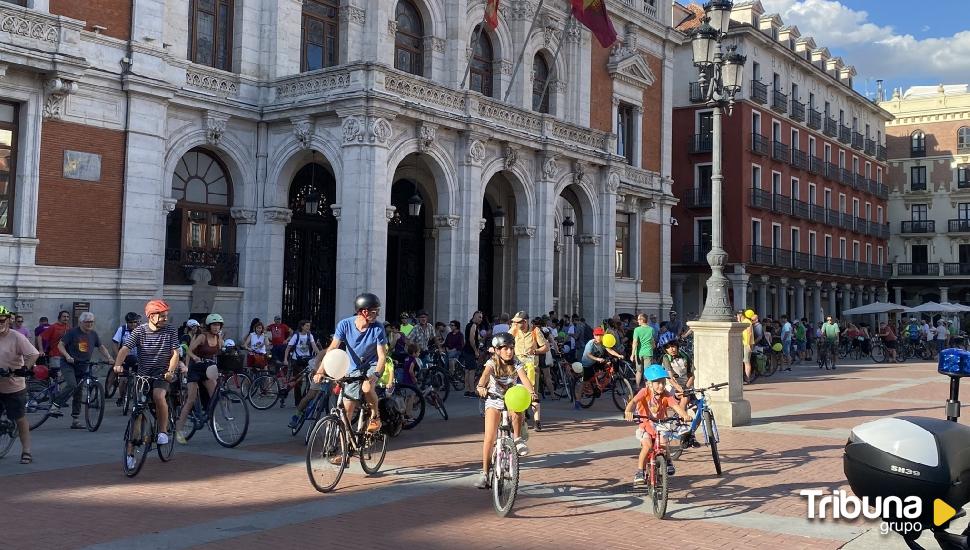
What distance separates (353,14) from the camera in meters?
23.8

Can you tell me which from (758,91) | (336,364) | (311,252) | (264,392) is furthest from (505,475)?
(758,91)

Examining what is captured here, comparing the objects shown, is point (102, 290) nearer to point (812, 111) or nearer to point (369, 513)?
point (369, 513)

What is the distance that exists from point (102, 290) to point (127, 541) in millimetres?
13469

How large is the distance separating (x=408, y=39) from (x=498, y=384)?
19.0 m

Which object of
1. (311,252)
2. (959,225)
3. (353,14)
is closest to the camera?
(353,14)

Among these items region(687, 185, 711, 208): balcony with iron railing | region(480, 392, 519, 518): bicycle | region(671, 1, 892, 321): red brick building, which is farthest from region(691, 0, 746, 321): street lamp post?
region(687, 185, 711, 208): balcony with iron railing

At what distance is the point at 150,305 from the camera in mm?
9789

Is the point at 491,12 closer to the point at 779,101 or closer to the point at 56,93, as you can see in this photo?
the point at 56,93

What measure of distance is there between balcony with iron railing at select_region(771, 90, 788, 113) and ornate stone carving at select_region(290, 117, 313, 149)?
3485 cm

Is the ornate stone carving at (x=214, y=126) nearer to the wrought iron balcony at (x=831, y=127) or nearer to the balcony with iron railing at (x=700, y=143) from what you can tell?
the balcony with iron railing at (x=700, y=143)

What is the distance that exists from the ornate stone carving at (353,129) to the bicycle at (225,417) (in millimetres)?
10007

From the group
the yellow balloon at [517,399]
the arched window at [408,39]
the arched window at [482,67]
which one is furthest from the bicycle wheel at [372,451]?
the arched window at [482,67]

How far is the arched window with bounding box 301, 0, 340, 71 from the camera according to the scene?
23500 millimetres

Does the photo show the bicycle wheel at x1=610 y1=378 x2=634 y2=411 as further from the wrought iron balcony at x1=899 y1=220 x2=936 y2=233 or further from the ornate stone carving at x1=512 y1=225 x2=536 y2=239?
the wrought iron balcony at x1=899 y1=220 x2=936 y2=233
